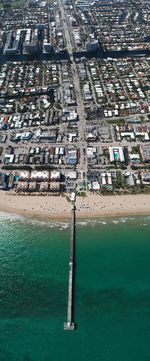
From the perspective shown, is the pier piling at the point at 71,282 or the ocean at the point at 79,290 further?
the pier piling at the point at 71,282

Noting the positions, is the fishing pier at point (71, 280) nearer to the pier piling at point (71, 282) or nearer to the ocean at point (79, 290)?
the pier piling at point (71, 282)

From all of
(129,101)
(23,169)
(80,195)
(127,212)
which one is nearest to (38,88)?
(129,101)

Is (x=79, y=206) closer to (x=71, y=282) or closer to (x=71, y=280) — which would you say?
(x=71, y=280)

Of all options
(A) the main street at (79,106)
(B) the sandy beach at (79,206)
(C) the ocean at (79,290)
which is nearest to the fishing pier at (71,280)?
(C) the ocean at (79,290)

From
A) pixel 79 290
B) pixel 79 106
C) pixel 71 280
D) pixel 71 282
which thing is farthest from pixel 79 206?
pixel 79 106

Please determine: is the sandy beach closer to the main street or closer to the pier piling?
the pier piling

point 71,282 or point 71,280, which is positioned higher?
point 71,280

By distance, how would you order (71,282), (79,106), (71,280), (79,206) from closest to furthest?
(71,282) → (71,280) → (79,206) → (79,106)
